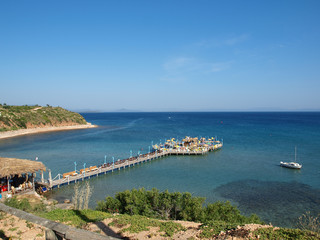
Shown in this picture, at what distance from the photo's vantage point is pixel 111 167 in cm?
3231

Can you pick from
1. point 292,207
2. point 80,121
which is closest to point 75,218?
point 292,207

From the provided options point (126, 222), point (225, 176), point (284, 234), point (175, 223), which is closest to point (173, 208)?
point (175, 223)

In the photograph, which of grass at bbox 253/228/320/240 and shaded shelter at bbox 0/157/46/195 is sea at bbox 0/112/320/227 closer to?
shaded shelter at bbox 0/157/46/195

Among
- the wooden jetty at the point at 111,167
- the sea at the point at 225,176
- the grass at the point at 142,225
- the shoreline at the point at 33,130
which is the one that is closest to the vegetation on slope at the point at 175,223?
the grass at the point at 142,225

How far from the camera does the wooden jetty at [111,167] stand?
26250mm

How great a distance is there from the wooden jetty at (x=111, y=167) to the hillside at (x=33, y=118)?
5052 centimetres

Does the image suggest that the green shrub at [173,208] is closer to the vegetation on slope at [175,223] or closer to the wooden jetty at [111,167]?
the vegetation on slope at [175,223]

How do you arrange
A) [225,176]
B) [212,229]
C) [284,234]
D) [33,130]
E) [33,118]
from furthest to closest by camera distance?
[33,118]
[33,130]
[225,176]
[212,229]
[284,234]

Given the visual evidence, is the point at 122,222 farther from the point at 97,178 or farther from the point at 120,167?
the point at 120,167

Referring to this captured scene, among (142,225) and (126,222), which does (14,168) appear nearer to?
(126,222)

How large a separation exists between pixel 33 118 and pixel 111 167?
213 ft

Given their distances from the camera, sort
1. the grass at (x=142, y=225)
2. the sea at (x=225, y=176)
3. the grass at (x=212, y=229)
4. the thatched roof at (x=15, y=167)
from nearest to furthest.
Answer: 1. the grass at (x=212, y=229)
2. the grass at (x=142, y=225)
3. the thatched roof at (x=15, y=167)
4. the sea at (x=225, y=176)

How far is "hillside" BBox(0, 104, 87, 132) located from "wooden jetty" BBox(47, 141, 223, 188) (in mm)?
50525

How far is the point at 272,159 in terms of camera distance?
38469 mm
